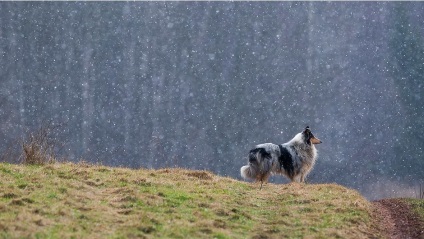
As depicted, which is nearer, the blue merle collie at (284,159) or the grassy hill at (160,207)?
the grassy hill at (160,207)

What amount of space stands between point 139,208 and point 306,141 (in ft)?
35.5

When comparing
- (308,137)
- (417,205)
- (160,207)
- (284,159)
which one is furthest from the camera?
(308,137)

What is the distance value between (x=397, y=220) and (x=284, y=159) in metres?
6.50

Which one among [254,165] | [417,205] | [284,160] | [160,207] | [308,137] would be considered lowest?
[160,207]

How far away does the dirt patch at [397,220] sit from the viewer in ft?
50.9

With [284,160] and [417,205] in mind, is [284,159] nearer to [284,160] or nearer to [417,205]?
[284,160]

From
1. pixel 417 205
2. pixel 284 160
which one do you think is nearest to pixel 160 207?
pixel 417 205

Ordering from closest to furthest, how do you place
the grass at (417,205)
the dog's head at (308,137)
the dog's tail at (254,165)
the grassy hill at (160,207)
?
the grassy hill at (160,207), the grass at (417,205), the dog's tail at (254,165), the dog's head at (308,137)

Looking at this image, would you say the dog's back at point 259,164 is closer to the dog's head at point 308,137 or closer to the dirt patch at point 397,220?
the dog's head at point 308,137

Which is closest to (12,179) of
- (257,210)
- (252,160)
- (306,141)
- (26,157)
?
(26,157)

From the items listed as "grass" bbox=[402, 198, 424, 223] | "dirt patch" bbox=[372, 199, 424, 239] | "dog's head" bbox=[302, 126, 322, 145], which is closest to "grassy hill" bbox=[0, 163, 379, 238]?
"dirt patch" bbox=[372, 199, 424, 239]

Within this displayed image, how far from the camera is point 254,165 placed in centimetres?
2262

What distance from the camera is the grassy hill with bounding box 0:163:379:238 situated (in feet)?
41.8

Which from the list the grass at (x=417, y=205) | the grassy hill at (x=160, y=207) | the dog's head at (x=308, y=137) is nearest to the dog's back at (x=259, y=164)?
the grassy hill at (x=160, y=207)
